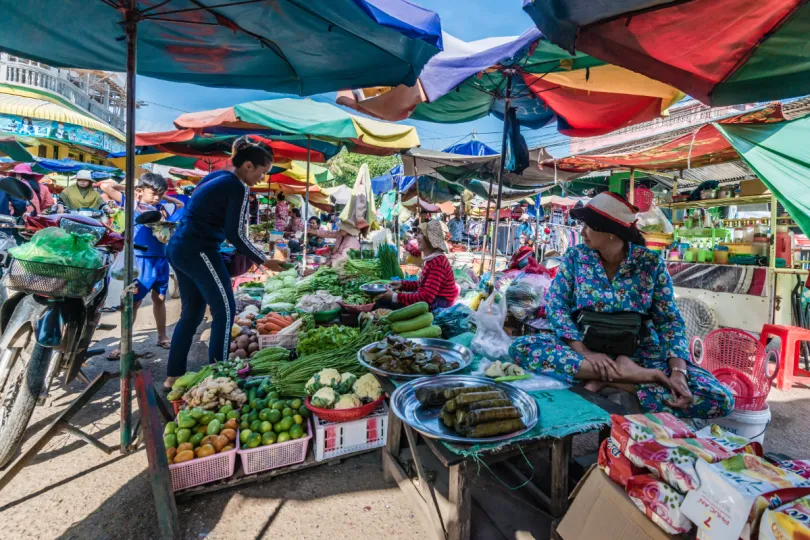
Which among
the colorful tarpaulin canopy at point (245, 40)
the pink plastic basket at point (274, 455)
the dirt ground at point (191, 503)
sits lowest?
the dirt ground at point (191, 503)

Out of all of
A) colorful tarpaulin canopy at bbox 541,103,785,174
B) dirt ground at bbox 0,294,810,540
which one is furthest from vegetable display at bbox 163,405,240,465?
colorful tarpaulin canopy at bbox 541,103,785,174

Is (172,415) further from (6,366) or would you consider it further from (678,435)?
(678,435)

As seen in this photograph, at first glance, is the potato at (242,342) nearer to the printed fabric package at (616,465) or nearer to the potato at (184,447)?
the potato at (184,447)

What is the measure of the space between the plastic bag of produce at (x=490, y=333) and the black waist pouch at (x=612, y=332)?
1.89 ft

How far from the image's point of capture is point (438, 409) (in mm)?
1904

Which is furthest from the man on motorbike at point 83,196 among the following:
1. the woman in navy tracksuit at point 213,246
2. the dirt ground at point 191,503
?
the dirt ground at point 191,503

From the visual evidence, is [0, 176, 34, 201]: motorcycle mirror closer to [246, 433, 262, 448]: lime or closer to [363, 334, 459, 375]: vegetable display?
[246, 433, 262, 448]: lime

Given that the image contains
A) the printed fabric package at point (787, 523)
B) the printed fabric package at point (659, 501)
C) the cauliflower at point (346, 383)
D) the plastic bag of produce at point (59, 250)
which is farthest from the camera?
the cauliflower at point (346, 383)

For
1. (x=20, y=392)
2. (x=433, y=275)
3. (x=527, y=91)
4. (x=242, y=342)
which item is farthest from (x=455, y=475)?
(x=527, y=91)

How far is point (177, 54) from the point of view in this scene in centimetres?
322

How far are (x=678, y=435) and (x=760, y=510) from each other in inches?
16.0

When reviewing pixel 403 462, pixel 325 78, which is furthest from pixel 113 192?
pixel 403 462

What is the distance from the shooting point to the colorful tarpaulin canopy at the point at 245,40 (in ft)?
7.69

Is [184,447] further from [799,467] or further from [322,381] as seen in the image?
[799,467]
